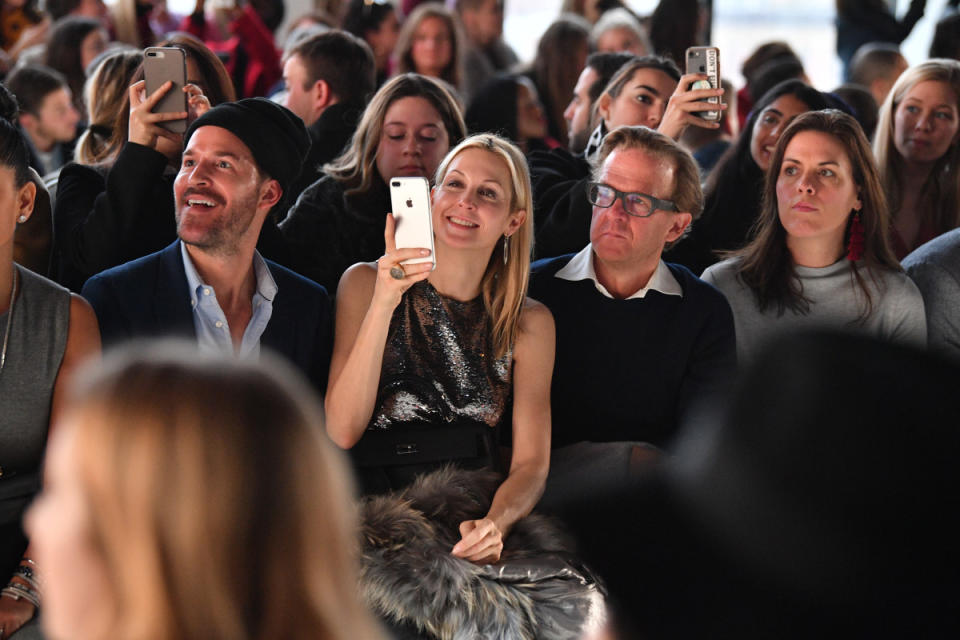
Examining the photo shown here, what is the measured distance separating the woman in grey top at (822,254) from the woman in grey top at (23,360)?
1.65m

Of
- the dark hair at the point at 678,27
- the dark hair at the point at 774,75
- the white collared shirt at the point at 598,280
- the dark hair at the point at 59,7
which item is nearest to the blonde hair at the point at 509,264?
the white collared shirt at the point at 598,280

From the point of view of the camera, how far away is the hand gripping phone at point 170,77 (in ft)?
8.63

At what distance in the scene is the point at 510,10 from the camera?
7793 mm

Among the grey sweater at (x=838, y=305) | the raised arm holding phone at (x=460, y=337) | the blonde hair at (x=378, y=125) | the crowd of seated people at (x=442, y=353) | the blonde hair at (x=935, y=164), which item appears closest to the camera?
the crowd of seated people at (x=442, y=353)

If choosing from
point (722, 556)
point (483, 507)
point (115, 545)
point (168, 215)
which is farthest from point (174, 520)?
point (168, 215)

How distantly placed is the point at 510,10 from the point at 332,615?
287 inches

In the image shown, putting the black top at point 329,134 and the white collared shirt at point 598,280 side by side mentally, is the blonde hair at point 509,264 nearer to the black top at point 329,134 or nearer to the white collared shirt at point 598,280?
the white collared shirt at point 598,280

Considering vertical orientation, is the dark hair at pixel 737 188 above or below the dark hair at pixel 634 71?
below

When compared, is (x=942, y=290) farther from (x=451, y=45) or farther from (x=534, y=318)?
(x=451, y=45)

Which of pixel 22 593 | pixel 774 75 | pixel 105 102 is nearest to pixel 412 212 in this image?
pixel 22 593

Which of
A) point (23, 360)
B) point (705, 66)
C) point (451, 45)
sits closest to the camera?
point (23, 360)

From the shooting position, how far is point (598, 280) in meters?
2.70

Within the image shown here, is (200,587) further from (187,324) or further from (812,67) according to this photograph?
(812,67)

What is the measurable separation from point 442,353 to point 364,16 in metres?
3.24
